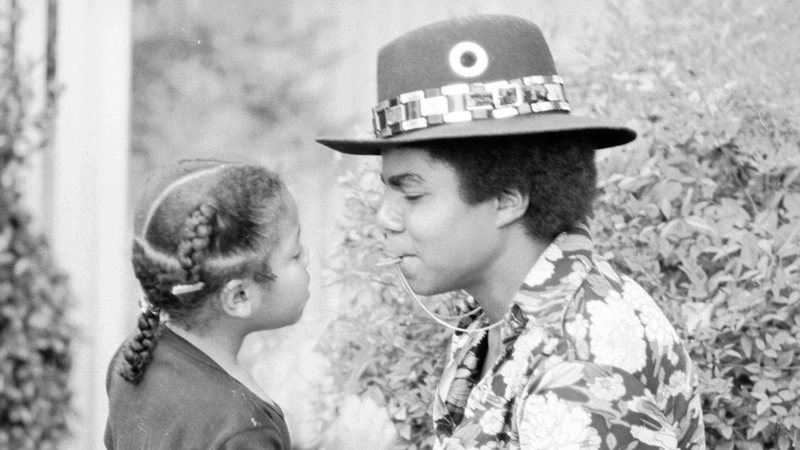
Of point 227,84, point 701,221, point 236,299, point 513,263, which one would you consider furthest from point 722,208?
point 227,84

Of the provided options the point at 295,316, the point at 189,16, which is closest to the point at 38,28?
the point at 189,16

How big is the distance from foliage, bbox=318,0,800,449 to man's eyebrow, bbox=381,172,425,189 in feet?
3.41

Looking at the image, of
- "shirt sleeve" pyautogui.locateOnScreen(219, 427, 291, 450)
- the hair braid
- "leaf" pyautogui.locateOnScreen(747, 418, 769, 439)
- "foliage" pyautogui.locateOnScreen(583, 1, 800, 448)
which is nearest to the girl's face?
the hair braid

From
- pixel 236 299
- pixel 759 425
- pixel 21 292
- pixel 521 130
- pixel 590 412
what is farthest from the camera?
pixel 21 292

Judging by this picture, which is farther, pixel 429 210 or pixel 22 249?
pixel 22 249

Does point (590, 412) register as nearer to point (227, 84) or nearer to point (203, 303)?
point (203, 303)

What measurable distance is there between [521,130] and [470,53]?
23 centimetres

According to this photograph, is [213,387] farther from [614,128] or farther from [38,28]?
[38,28]

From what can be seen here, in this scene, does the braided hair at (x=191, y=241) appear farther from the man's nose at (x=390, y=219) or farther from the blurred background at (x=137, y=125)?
the blurred background at (x=137, y=125)

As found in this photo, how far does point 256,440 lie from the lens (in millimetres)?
2533

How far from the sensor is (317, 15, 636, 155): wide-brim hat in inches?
95.2

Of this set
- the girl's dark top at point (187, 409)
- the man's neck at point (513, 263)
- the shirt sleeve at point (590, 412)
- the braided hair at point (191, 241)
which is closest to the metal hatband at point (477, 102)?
the man's neck at point (513, 263)

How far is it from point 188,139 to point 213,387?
2.82 meters

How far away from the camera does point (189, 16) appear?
5.25 metres
